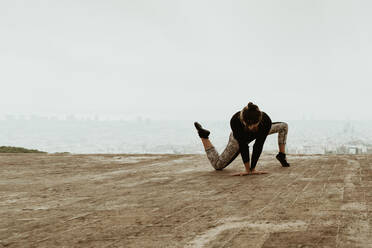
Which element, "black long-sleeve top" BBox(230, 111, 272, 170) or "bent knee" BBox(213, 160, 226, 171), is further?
"bent knee" BBox(213, 160, 226, 171)

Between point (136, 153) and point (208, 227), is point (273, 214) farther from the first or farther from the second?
point (136, 153)

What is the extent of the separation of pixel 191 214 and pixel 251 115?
88.3 inches

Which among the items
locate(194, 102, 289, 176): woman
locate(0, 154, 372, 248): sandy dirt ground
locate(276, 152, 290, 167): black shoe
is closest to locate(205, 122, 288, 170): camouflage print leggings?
locate(194, 102, 289, 176): woman

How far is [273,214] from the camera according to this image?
206 centimetres

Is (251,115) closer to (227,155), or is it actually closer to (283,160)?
(227,155)

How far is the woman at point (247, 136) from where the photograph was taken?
4.17 meters

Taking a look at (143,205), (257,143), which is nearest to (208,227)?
(143,205)

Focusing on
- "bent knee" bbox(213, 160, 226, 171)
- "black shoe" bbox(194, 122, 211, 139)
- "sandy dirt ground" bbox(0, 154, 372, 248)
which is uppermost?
"black shoe" bbox(194, 122, 211, 139)

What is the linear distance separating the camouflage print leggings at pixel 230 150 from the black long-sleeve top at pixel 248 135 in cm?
39

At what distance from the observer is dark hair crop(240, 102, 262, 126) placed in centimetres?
415

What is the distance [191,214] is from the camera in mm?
2121

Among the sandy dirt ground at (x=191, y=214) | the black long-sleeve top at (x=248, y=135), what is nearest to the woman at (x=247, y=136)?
the black long-sleeve top at (x=248, y=135)

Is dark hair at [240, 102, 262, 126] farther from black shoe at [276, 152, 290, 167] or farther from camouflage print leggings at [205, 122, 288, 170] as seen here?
black shoe at [276, 152, 290, 167]

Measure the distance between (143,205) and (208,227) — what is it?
785 millimetres
